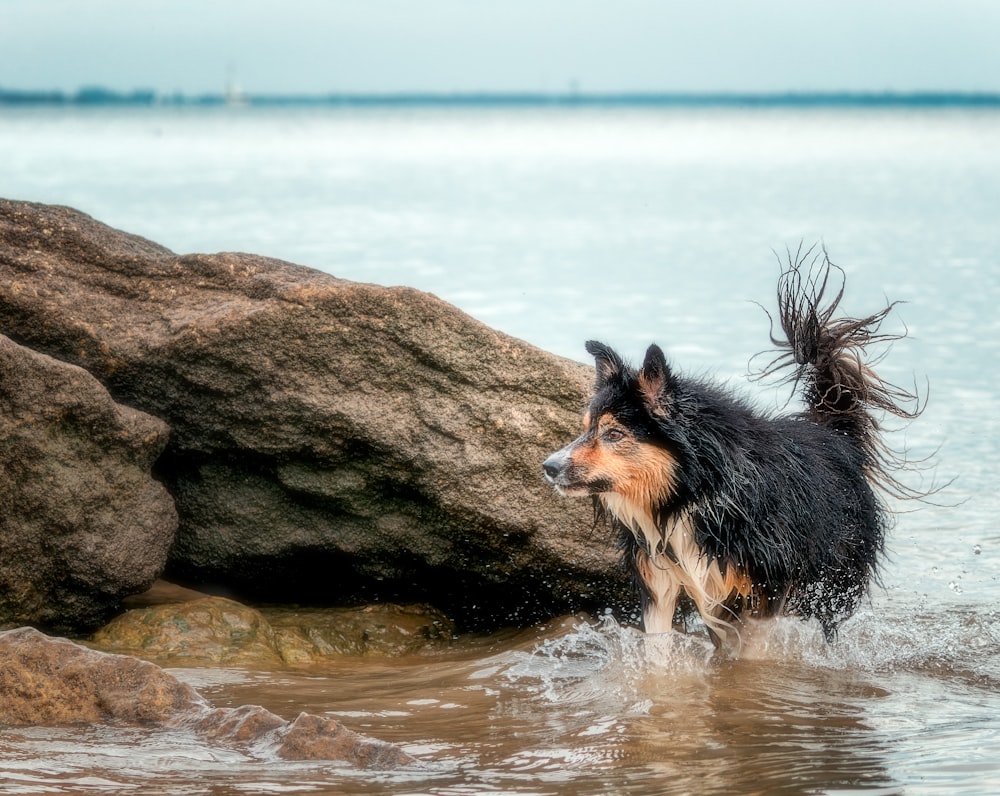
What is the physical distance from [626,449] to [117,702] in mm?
2501

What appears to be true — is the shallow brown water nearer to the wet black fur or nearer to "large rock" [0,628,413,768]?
"large rock" [0,628,413,768]

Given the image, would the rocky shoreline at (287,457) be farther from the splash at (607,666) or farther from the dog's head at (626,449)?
the dog's head at (626,449)

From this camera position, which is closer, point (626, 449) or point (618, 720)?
point (618, 720)

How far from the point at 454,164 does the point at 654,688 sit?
68265mm

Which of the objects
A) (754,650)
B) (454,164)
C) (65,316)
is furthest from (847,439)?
(454,164)

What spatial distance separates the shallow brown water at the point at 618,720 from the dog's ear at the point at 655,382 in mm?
1317

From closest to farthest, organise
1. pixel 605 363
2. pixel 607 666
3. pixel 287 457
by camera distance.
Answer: pixel 605 363, pixel 607 666, pixel 287 457

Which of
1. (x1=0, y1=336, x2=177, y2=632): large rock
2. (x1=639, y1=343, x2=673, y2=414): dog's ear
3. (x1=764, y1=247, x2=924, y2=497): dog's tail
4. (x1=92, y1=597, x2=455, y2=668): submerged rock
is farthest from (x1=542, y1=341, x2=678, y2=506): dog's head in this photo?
A: (x1=0, y1=336, x2=177, y2=632): large rock

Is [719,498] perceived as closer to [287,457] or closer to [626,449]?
[626,449]

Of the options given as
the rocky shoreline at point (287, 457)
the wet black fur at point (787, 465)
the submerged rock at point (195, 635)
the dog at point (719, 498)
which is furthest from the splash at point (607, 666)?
the submerged rock at point (195, 635)

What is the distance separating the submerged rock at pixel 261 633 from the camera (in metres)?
6.59

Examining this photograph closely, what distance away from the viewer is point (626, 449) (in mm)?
6016

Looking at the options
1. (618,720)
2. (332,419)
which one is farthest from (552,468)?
(332,419)

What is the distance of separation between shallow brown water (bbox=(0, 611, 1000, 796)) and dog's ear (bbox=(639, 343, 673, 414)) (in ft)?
4.32
